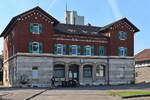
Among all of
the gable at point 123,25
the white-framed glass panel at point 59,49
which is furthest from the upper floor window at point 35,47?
the gable at point 123,25

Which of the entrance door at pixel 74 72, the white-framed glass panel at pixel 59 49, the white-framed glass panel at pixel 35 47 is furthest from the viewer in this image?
the entrance door at pixel 74 72

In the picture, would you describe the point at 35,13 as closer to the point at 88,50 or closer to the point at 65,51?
the point at 65,51

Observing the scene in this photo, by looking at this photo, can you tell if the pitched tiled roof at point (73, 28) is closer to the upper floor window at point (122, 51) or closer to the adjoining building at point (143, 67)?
the upper floor window at point (122, 51)

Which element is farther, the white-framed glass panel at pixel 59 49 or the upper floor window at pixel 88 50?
the upper floor window at pixel 88 50

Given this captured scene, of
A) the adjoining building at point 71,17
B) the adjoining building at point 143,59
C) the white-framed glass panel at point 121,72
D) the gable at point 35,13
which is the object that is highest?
the adjoining building at point 71,17

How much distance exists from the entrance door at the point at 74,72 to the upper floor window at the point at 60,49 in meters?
2.92

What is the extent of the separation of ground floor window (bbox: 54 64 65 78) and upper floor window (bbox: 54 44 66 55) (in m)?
2.06

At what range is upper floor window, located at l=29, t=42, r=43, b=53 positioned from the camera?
43706 mm

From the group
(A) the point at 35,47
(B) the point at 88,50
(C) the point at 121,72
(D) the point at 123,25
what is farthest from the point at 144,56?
(A) the point at 35,47

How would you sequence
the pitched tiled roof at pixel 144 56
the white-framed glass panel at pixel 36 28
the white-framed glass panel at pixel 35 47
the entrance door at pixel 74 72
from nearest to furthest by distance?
the white-framed glass panel at pixel 35 47, the white-framed glass panel at pixel 36 28, the entrance door at pixel 74 72, the pitched tiled roof at pixel 144 56

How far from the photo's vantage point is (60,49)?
46688 mm

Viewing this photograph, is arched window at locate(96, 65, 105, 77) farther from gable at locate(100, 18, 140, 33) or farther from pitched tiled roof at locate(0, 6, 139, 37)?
gable at locate(100, 18, 140, 33)

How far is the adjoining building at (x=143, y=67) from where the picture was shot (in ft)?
209

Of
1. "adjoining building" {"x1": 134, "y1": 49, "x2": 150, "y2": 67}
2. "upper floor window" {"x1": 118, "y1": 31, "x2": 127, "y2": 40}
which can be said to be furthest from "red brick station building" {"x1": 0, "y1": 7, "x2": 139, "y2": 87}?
"adjoining building" {"x1": 134, "y1": 49, "x2": 150, "y2": 67}
